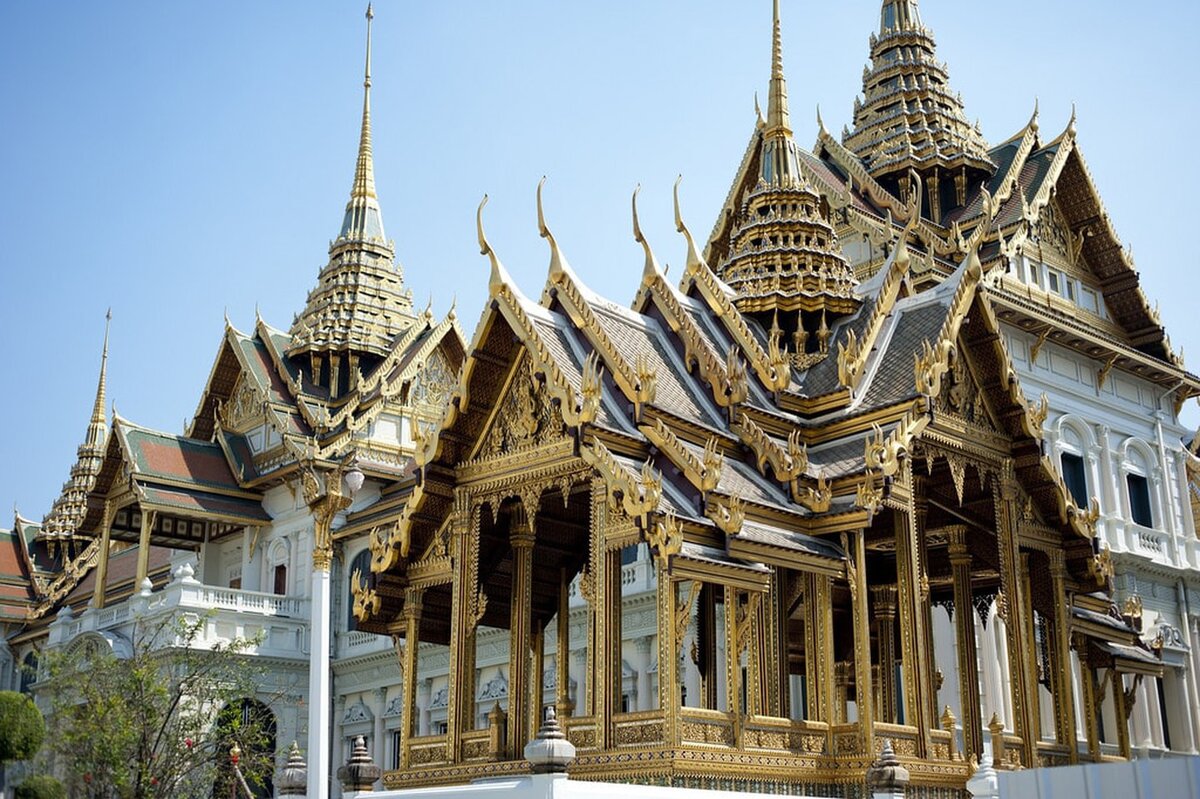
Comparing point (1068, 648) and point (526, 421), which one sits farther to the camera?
point (1068, 648)

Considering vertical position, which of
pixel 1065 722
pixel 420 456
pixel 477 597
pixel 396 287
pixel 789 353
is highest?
pixel 396 287

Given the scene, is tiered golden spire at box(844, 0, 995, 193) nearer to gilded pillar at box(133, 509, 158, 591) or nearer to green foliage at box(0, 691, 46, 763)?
gilded pillar at box(133, 509, 158, 591)

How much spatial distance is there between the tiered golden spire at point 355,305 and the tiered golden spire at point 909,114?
15984mm

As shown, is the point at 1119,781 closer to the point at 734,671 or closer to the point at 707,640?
the point at 734,671

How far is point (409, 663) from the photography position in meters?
11.8

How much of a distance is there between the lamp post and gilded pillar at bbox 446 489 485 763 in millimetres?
1511

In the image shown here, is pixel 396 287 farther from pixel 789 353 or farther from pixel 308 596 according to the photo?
pixel 789 353

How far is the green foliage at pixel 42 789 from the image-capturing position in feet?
101

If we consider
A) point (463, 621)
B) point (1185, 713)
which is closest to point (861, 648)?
point (463, 621)

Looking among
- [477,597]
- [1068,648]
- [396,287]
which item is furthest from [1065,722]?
[396,287]

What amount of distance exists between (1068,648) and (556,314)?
17.6ft

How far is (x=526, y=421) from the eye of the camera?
37.3 ft

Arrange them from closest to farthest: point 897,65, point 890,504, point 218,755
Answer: point 890,504, point 218,755, point 897,65

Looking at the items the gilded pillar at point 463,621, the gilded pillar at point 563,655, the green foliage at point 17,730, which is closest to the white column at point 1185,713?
the gilded pillar at point 563,655
